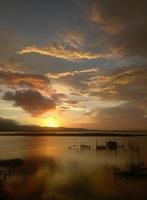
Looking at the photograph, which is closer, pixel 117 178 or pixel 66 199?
pixel 66 199

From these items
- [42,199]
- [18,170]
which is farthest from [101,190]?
[18,170]

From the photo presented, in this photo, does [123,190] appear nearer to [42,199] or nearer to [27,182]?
[42,199]

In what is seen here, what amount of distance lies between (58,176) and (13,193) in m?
16.4

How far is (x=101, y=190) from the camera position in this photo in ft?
142

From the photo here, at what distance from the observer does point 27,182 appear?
1950 inches

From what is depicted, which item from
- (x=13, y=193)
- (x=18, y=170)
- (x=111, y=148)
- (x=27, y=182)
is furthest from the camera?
(x=111, y=148)

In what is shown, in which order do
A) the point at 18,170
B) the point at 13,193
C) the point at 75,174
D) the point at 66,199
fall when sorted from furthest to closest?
the point at 18,170, the point at 75,174, the point at 13,193, the point at 66,199

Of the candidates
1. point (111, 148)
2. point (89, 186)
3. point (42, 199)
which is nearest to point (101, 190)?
point (89, 186)

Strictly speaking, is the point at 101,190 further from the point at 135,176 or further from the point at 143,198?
the point at 135,176

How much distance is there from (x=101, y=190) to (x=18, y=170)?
2564cm

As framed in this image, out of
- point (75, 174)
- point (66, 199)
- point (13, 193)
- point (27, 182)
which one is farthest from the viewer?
point (75, 174)

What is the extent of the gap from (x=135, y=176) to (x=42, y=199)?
881 inches

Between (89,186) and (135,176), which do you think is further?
(135,176)

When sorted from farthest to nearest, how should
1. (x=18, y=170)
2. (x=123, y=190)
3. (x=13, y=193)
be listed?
(x=18, y=170)
(x=123, y=190)
(x=13, y=193)
